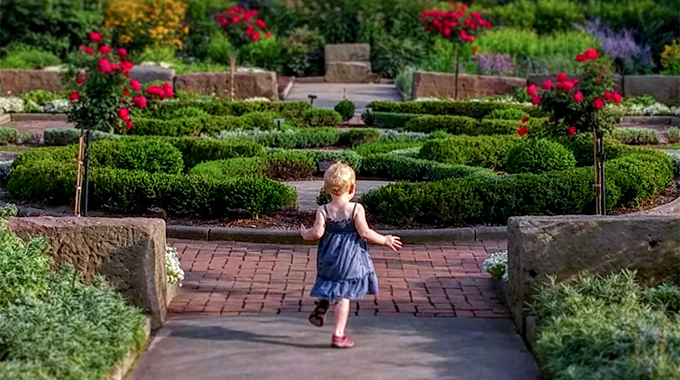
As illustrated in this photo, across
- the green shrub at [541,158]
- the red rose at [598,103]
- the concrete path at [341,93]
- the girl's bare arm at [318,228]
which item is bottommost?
Answer: the concrete path at [341,93]

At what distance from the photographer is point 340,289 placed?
650 cm

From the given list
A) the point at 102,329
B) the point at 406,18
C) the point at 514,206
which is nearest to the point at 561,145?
the point at 514,206

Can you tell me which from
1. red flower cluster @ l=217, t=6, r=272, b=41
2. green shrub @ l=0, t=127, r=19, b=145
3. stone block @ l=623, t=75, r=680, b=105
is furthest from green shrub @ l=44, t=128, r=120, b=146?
stone block @ l=623, t=75, r=680, b=105

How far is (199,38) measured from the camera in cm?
2702

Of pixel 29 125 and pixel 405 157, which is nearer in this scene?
pixel 405 157

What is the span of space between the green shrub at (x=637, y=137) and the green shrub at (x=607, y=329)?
28.8ft

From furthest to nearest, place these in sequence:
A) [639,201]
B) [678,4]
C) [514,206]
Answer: [678,4] → [639,201] → [514,206]

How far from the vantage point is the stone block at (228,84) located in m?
20.8

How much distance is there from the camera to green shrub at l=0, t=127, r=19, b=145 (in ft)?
49.8

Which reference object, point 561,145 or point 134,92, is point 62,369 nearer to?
point 561,145

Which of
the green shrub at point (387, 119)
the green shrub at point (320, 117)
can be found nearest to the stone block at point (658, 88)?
the green shrub at point (387, 119)

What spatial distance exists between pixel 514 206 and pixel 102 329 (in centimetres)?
430

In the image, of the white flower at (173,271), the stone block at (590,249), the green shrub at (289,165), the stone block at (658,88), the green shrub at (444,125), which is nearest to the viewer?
the stone block at (590,249)

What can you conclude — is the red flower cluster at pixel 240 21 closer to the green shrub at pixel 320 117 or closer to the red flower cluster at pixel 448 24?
the red flower cluster at pixel 448 24
